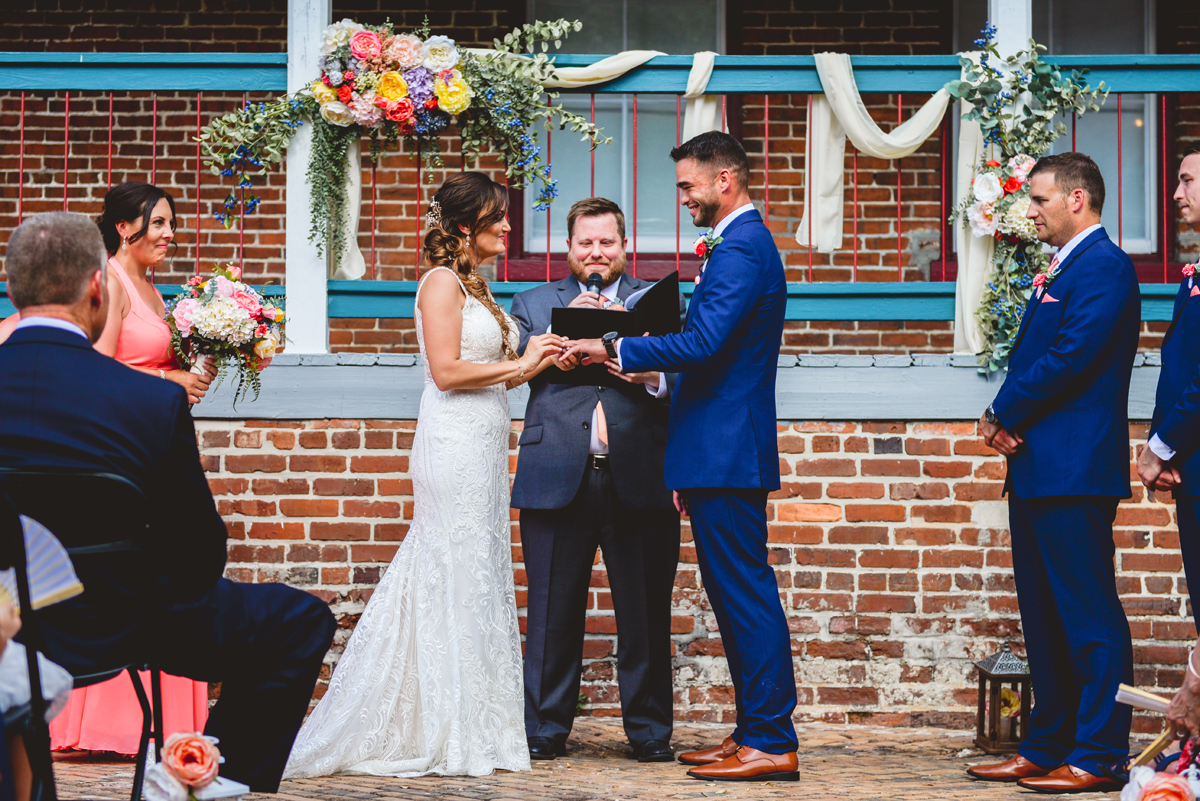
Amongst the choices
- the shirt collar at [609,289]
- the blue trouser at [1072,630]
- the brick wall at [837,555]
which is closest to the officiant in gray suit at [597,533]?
the shirt collar at [609,289]

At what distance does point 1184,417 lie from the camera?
3818mm

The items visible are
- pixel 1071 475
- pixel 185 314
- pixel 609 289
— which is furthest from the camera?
pixel 609 289

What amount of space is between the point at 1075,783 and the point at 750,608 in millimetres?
1145

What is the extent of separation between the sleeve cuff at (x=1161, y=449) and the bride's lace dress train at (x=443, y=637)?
87.8 inches

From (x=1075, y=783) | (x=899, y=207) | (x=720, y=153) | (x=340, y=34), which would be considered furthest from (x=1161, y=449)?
(x=340, y=34)

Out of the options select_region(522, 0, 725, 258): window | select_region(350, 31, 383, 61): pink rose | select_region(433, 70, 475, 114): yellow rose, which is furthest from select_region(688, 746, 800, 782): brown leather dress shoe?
select_region(522, 0, 725, 258): window

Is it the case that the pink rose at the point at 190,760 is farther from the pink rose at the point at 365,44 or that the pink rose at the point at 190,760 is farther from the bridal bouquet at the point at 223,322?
the pink rose at the point at 365,44

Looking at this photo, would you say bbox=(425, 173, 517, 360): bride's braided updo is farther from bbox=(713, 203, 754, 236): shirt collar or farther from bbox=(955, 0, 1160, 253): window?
bbox=(955, 0, 1160, 253): window

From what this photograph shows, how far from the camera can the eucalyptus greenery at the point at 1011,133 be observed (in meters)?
5.13

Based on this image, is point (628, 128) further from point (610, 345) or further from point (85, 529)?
point (85, 529)

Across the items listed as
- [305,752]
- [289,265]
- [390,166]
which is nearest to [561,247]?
[390,166]

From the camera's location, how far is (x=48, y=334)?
8.63ft

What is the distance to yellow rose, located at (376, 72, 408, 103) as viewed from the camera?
195 inches

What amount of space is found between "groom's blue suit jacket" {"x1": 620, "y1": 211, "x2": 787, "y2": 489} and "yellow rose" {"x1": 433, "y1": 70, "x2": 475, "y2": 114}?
4.96 ft
